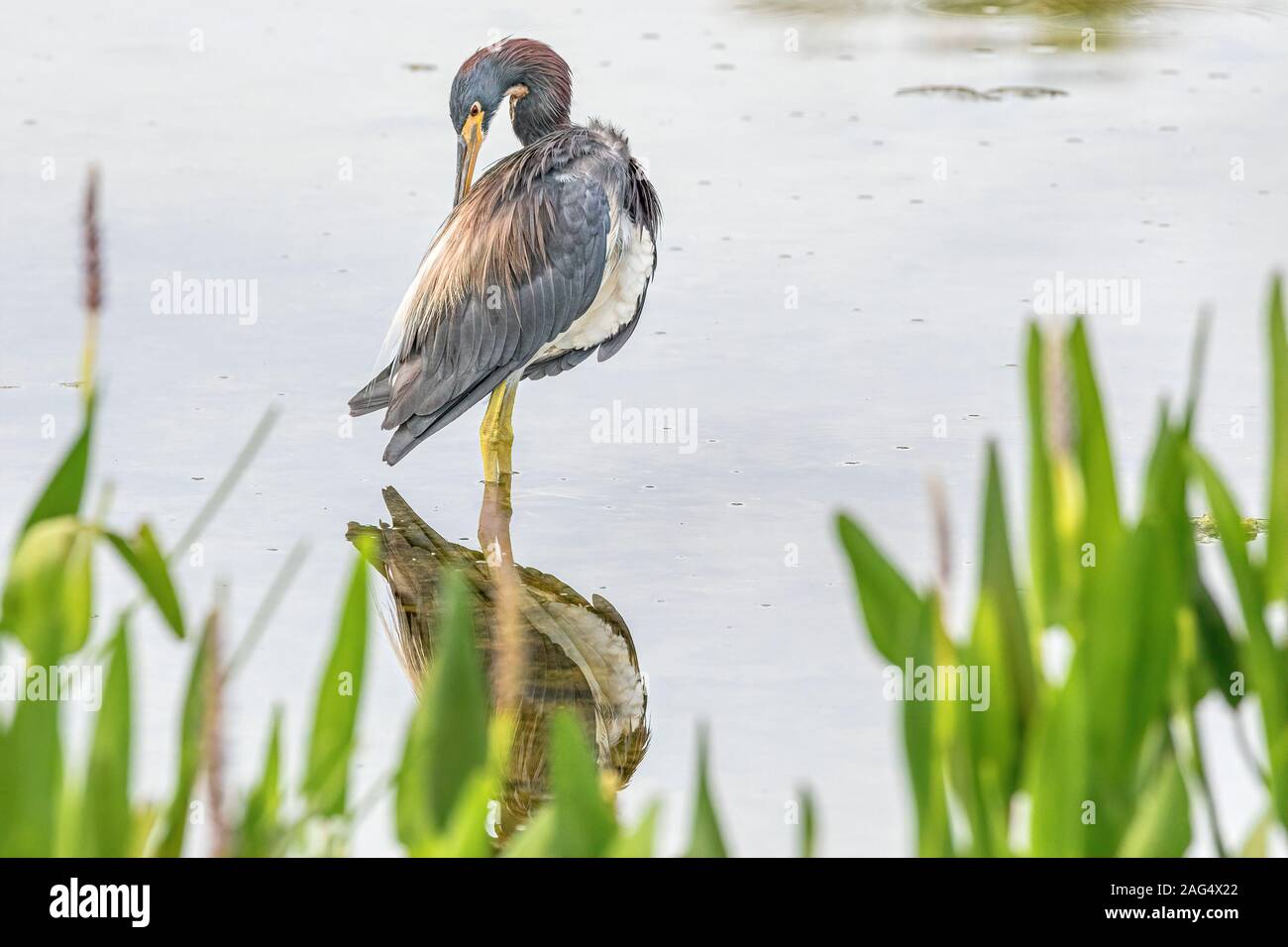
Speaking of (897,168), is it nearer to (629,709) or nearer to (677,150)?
(677,150)

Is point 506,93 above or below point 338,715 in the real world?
above

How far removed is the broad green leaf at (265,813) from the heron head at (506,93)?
4.79m

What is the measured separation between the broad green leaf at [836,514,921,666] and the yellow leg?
157 inches

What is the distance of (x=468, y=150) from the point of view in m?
6.67

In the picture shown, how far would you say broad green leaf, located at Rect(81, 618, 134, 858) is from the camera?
Result: 1.85 m

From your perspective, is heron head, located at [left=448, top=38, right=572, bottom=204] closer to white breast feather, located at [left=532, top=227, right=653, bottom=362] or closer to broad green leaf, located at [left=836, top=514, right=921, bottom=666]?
white breast feather, located at [left=532, top=227, right=653, bottom=362]

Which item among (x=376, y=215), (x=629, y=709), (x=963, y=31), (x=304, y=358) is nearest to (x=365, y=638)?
(x=629, y=709)

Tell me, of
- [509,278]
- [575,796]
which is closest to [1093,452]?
[575,796]

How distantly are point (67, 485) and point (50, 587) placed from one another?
0.18 meters

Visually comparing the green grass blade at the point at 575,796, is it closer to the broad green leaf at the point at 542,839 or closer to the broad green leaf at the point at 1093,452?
the broad green leaf at the point at 542,839

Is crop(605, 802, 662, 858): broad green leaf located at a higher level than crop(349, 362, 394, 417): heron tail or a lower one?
lower

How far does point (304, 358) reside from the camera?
7.09 metres

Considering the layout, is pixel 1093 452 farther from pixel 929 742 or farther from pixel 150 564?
pixel 150 564

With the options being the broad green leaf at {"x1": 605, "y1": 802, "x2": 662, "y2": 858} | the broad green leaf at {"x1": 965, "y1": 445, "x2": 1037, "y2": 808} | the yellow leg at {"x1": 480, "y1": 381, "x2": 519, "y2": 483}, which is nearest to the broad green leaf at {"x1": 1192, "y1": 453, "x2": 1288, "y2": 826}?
the broad green leaf at {"x1": 965, "y1": 445, "x2": 1037, "y2": 808}
